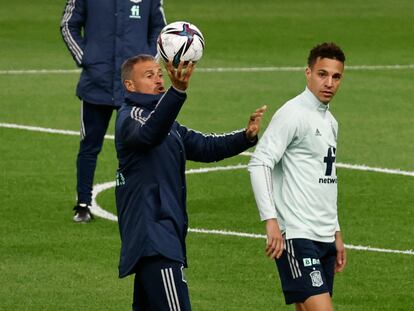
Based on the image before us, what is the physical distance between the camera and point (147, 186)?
10000mm

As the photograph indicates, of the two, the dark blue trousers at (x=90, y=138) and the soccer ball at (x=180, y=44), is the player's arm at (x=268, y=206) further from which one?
the dark blue trousers at (x=90, y=138)

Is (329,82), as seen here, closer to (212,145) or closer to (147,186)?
(212,145)

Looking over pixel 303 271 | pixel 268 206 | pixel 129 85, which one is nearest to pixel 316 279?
pixel 303 271

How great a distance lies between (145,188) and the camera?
10.0 metres

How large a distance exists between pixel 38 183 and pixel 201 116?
16.0ft

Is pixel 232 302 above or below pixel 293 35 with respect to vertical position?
above

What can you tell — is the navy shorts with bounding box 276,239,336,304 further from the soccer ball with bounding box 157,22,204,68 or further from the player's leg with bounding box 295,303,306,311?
the soccer ball with bounding box 157,22,204,68

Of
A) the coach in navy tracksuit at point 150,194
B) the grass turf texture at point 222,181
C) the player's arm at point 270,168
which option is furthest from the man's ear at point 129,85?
the grass turf texture at point 222,181

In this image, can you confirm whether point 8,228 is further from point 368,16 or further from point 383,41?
point 368,16

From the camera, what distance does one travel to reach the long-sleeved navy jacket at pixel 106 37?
16.0m

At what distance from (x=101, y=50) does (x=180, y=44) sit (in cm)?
602

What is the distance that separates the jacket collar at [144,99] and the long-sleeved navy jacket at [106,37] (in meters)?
5.75

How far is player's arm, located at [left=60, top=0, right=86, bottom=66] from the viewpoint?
16094 millimetres

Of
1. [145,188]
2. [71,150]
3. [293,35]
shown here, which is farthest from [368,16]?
[145,188]
